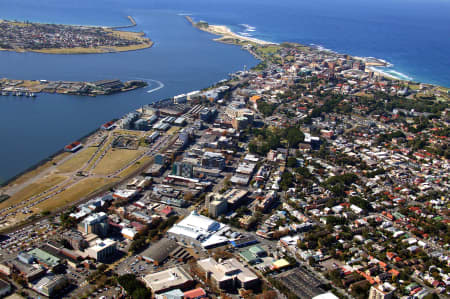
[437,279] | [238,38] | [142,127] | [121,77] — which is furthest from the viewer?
[238,38]

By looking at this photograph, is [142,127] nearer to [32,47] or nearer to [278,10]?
[32,47]

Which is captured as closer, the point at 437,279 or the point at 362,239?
the point at 437,279

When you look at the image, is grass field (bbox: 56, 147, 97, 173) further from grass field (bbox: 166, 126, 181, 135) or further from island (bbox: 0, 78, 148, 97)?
island (bbox: 0, 78, 148, 97)

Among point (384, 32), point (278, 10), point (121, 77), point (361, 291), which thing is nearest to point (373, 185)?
point (361, 291)

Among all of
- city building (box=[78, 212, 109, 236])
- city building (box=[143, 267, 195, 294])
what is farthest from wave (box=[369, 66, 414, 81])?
city building (box=[143, 267, 195, 294])

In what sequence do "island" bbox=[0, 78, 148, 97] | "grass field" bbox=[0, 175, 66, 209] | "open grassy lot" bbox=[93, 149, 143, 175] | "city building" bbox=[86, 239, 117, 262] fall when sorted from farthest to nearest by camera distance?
"island" bbox=[0, 78, 148, 97]
"open grassy lot" bbox=[93, 149, 143, 175]
"grass field" bbox=[0, 175, 66, 209]
"city building" bbox=[86, 239, 117, 262]

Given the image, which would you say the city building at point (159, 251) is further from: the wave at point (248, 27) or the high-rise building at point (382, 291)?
the wave at point (248, 27)
